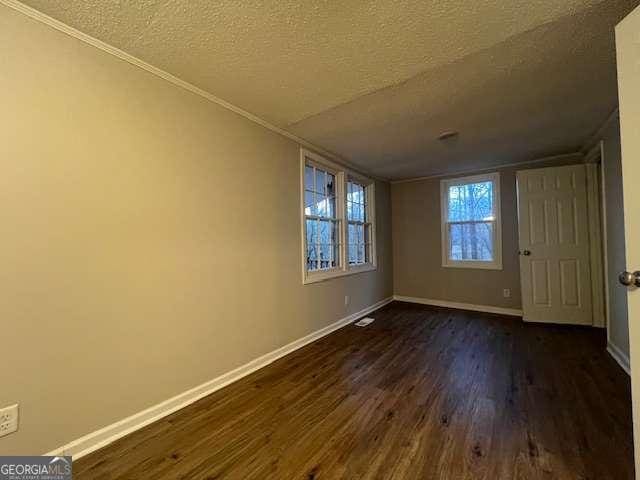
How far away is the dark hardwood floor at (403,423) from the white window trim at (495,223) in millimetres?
1674

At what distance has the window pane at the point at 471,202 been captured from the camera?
13.9 feet

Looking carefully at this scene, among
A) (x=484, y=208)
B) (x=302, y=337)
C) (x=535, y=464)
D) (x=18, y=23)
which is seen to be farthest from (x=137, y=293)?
(x=484, y=208)

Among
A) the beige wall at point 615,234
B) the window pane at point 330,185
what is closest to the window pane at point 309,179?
the window pane at point 330,185

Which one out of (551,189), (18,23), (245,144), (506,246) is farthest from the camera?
(506,246)

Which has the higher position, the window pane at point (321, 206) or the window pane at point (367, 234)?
the window pane at point (321, 206)

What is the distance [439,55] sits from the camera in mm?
1657

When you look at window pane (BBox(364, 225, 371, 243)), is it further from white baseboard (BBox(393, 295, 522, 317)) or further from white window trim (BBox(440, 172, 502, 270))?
white baseboard (BBox(393, 295, 522, 317))

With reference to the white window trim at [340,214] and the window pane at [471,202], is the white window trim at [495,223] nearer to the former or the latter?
the window pane at [471,202]

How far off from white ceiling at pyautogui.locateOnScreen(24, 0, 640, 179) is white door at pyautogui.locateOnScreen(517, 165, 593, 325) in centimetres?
93

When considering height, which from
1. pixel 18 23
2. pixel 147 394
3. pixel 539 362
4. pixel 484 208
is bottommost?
pixel 539 362

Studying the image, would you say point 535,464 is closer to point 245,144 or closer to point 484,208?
point 245,144

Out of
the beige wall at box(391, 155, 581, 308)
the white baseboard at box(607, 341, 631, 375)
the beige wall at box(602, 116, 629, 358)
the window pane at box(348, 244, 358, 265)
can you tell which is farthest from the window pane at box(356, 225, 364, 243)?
the white baseboard at box(607, 341, 631, 375)

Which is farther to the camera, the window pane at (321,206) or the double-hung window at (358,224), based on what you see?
the double-hung window at (358,224)

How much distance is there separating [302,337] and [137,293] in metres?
1.73
